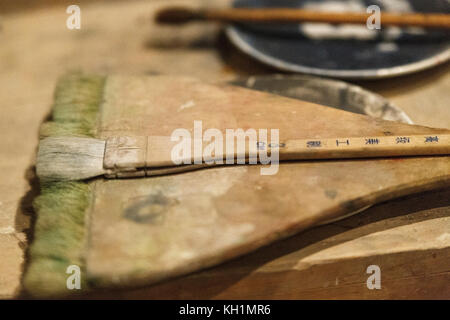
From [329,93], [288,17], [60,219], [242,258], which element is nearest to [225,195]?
[242,258]

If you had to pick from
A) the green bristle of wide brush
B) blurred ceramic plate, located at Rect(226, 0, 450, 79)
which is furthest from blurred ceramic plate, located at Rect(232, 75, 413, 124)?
the green bristle of wide brush

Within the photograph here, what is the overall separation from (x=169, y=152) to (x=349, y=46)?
3.06ft

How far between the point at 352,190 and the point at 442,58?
81cm

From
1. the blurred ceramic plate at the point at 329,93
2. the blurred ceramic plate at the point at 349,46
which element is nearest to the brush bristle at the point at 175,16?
the blurred ceramic plate at the point at 349,46

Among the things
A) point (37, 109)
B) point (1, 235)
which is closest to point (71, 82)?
point (37, 109)

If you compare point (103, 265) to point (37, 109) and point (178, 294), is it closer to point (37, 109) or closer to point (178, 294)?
point (178, 294)

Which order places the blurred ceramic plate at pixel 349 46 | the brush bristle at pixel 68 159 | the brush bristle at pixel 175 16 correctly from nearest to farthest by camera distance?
the brush bristle at pixel 68 159 < the blurred ceramic plate at pixel 349 46 < the brush bristle at pixel 175 16

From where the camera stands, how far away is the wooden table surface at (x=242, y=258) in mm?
948

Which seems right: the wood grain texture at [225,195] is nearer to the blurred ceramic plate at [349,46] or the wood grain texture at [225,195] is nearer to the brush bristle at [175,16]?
the blurred ceramic plate at [349,46]

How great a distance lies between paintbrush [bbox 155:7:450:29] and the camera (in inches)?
58.6

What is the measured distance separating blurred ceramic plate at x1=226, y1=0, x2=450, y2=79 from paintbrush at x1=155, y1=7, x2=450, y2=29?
0.17ft

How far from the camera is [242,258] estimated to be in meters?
0.94

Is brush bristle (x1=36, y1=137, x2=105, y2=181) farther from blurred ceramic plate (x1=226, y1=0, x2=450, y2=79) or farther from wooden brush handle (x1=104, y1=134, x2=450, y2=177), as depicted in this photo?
blurred ceramic plate (x1=226, y1=0, x2=450, y2=79)

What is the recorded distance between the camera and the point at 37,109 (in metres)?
1.42
